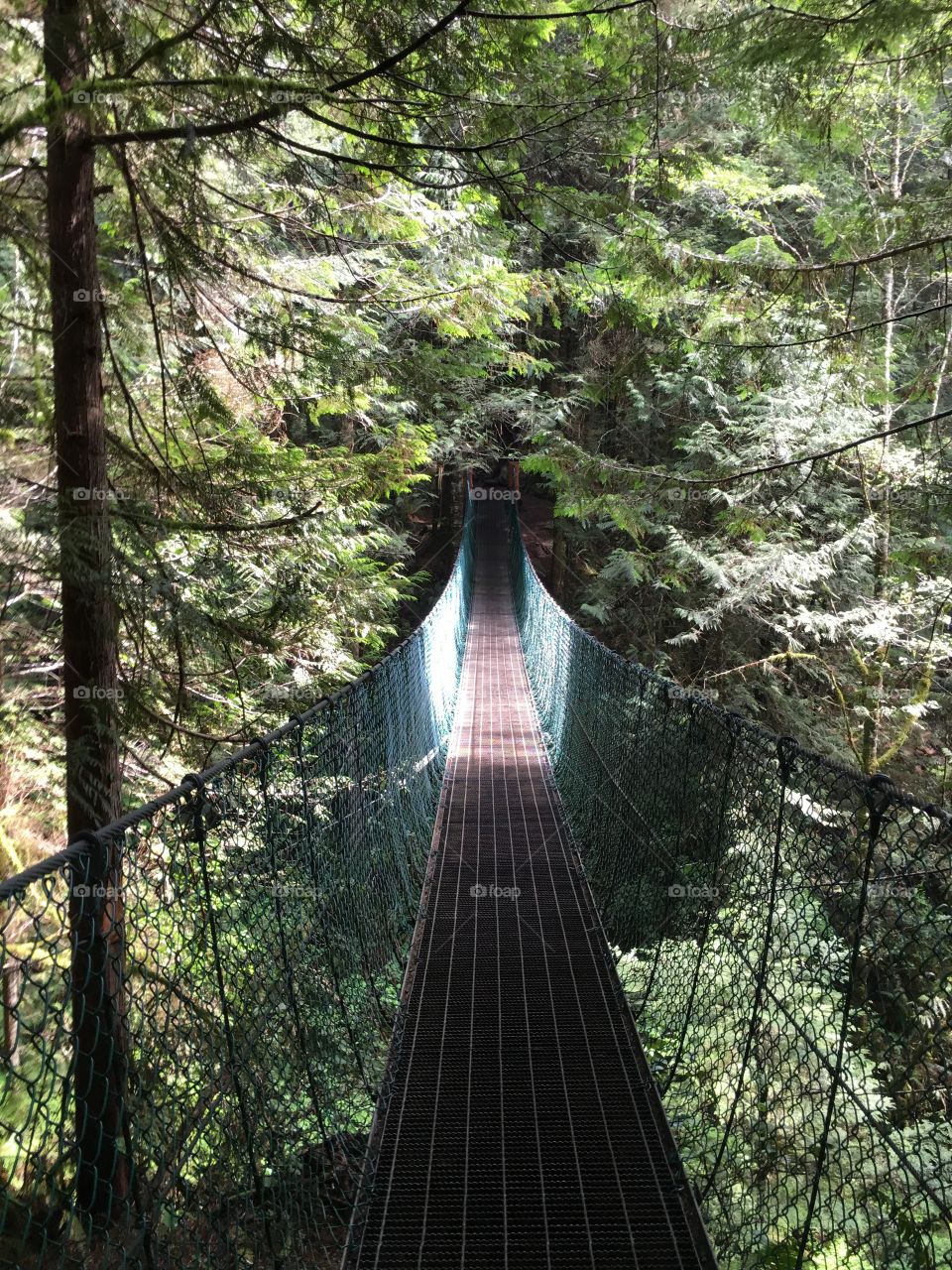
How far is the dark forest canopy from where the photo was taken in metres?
1.88

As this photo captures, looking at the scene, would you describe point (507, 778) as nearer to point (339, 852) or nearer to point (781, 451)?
point (339, 852)

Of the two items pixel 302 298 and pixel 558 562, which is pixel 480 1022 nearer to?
pixel 302 298

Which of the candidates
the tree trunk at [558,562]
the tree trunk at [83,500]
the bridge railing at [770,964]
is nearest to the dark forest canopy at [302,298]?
the tree trunk at [83,500]

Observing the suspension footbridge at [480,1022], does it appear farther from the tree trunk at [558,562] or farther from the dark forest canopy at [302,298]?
the tree trunk at [558,562]

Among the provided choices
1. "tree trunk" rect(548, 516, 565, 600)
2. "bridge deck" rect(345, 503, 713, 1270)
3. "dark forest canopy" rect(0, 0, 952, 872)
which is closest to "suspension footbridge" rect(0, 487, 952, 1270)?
"bridge deck" rect(345, 503, 713, 1270)

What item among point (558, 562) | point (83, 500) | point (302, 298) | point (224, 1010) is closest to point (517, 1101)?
point (224, 1010)

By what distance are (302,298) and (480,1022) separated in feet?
7.62

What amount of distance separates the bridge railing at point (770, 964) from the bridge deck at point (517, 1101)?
123 mm

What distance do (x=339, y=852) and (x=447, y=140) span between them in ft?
6.45

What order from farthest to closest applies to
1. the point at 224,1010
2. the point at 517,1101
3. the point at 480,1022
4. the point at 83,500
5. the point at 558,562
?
1. the point at 558,562
2. the point at 480,1022
3. the point at 517,1101
4. the point at 83,500
5. the point at 224,1010

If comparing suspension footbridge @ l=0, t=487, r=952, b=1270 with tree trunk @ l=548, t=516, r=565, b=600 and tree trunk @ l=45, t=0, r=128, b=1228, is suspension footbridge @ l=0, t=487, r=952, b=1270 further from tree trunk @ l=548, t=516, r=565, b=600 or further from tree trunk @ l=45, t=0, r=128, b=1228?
tree trunk @ l=548, t=516, r=565, b=600

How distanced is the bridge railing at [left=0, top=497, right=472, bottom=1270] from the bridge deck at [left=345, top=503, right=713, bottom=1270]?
0.12 metres

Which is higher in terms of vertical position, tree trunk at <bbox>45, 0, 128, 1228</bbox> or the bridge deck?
tree trunk at <bbox>45, 0, 128, 1228</bbox>

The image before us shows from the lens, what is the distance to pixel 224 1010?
1.34 m
